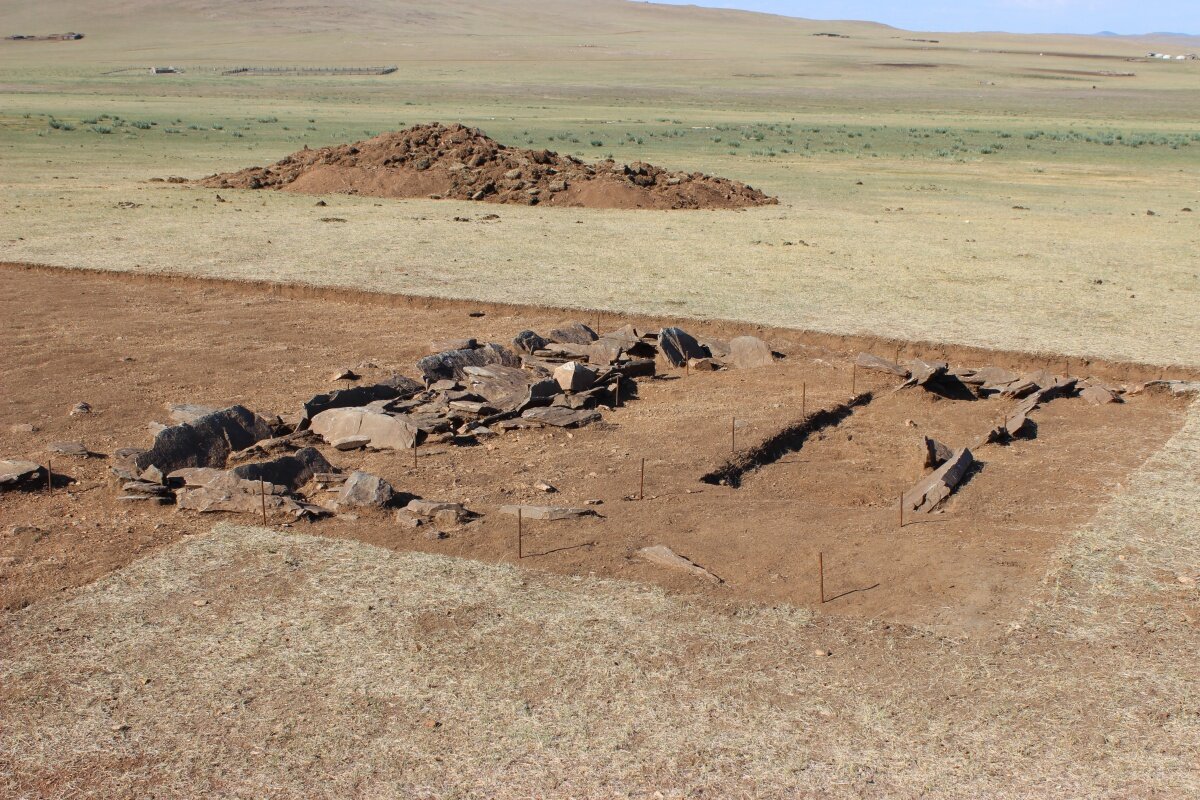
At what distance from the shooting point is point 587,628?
20.4 ft

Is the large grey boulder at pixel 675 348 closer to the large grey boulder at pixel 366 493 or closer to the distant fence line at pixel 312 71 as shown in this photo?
the large grey boulder at pixel 366 493

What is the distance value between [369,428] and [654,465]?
2.18m

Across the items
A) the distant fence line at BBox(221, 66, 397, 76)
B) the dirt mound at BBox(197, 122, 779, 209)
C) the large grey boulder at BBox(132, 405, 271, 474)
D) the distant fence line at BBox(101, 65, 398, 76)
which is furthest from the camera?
the distant fence line at BBox(221, 66, 397, 76)

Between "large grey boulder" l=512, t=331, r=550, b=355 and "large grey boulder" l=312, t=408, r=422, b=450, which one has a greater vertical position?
"large grey boulder" l=512, t=331, r=550, b=355

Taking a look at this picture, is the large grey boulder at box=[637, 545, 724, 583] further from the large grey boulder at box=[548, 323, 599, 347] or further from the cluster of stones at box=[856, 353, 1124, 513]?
the large grey boulder at box=[548, 323, 599, 347]

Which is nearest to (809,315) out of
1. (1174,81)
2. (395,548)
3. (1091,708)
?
(395,548)

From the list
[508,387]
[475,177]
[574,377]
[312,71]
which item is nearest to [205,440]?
[508,387]

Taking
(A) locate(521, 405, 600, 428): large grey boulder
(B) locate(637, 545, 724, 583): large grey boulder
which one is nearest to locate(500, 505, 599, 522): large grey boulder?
(B) locate(637, 545, 724, 583): large grey boulder

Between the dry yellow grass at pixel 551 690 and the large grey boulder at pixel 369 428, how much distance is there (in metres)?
2.20

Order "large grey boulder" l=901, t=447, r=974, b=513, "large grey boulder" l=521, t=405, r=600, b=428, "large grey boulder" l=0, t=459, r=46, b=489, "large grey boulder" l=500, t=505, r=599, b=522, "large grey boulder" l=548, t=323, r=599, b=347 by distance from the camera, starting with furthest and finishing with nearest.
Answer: "large grey boulder" l=548, t=323, r=599, b=347 → "large grey boulder" l=521, t=405, r=600, b=428 → "large grey boulder" l=901, t=447, r=974, b=513 → "large grey boulder" l=0, t=459, r=46, b=489 → "large grey boulder" l=500, t=505, r=599, b=522

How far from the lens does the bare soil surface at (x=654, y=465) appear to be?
6.98m

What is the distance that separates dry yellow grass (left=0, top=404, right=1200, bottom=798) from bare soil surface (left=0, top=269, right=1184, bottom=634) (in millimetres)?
391

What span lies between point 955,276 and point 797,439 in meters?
8.44

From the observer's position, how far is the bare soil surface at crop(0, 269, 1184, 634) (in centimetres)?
698
